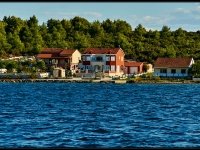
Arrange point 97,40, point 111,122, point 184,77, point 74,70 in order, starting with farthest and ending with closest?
1. point 97,40
2. point 74,70
3. point 184,77
4. point 111,122

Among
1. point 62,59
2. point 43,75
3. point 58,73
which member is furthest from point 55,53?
point 43,75

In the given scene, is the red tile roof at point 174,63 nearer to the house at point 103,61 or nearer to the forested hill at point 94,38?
the house at point 103,61

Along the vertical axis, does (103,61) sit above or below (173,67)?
above

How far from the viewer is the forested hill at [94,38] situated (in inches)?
4043

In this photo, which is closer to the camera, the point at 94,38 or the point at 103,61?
the point at 103,61

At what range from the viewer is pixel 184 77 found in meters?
83.6

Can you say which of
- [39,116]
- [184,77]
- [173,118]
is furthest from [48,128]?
[184,77]

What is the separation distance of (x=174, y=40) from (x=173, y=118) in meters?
101

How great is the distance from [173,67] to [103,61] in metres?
12.4

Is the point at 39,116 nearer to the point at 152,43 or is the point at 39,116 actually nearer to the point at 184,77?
the point at 184,77

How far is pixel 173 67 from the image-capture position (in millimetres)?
83250

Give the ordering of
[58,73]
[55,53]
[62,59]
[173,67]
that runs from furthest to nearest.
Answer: [55,53], [62,59], [58,73], [173,67]

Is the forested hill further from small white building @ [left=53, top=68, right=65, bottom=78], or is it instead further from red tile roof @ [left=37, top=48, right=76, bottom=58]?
small white building @ [left=53, top=68, right=65, bottom=78]

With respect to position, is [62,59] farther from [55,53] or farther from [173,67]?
[173,67]
